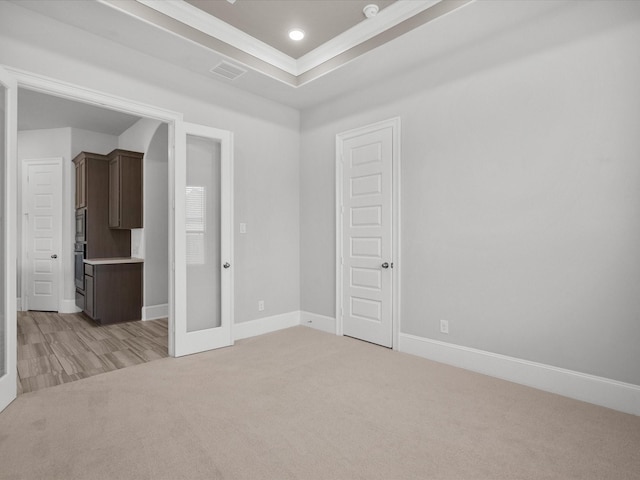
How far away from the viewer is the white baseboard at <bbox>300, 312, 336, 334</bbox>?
4.54 m

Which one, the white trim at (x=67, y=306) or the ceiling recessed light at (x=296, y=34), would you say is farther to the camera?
the white trim at (x=67, y=306)

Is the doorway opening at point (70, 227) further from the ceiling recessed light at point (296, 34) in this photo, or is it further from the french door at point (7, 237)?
the ceiling recessed light at point (296, 34)

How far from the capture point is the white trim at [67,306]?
5930 mm

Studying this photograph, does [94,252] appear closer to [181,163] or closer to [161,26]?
[181,163]

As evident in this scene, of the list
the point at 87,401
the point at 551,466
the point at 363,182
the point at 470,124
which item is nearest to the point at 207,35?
the point at 363,182

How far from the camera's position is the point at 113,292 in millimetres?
5164

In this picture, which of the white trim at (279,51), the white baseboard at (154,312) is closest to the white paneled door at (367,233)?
the white trim at (279,51)

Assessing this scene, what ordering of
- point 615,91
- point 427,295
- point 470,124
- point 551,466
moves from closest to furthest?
1. point 551,466
2. point 615,91
3. point 470,124
4. point 427,295

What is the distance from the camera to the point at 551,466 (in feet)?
6.23

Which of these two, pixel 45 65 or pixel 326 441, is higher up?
pixel 45 65

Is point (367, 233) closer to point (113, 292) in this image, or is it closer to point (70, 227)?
point (113, 292)

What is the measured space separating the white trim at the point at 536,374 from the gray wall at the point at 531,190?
0.06m

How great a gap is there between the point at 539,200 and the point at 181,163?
133 inches

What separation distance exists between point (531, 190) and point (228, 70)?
3195mm
